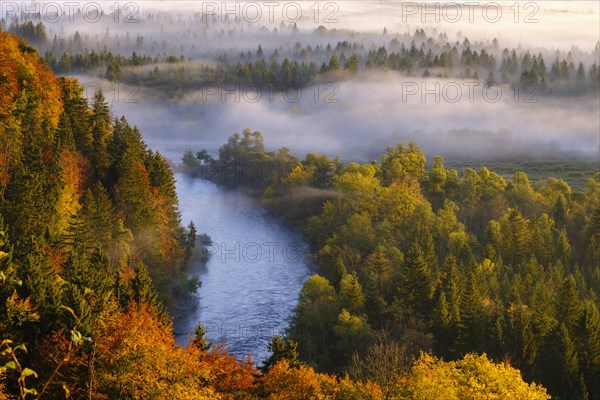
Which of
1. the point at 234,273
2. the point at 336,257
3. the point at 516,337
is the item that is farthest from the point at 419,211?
the point at 516,337

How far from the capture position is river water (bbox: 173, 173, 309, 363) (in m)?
78.3

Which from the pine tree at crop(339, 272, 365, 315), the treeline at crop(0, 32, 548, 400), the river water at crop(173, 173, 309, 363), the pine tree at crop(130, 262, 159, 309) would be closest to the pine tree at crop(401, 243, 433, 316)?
the pine tree at crop(339, 272, 365, 315)

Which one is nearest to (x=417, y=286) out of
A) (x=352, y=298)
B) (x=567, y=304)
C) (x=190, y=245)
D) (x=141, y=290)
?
(x=352, y=298)

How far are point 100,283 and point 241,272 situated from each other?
2050 inches

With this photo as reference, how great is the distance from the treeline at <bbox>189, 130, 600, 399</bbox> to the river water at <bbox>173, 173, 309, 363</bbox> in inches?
166

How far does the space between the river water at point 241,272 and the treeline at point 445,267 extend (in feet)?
13.9

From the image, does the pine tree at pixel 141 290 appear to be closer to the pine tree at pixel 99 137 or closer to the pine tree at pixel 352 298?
the pine tree at pixel 352 298

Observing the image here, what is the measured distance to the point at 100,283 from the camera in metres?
49.4

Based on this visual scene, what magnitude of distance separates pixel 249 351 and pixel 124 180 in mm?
21780

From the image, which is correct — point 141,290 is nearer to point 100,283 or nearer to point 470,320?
point 100,283

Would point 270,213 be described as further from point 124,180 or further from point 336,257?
point 124,180

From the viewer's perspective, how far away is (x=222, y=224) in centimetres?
12838

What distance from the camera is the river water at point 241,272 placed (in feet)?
257

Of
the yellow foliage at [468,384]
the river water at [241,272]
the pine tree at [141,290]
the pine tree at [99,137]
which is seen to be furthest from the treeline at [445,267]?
the pine tree at [99,137]
